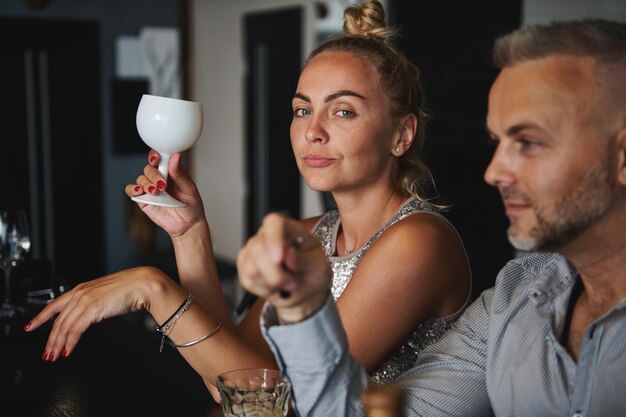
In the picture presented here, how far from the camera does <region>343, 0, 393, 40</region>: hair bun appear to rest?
193cm

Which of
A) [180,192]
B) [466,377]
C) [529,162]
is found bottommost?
[466,377]

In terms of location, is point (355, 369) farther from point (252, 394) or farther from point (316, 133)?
point (316, 133)

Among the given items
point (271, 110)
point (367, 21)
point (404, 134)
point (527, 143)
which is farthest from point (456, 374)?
point (271, 110)

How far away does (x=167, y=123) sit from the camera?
63.0 inches

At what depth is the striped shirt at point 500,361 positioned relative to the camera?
1146mm

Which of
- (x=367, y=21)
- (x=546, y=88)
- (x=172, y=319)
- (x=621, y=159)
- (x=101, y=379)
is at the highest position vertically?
(x=367, y=21)

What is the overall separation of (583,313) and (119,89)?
512cm

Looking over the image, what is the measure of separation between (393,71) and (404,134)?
0.17 m

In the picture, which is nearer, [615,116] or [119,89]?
[615,116]

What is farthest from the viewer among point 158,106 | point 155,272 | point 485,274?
point 485,274

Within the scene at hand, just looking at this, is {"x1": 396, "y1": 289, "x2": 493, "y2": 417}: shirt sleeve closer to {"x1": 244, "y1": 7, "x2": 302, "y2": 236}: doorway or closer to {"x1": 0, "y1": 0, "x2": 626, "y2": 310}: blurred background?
{"x1": 0, "y1": 0, "x2": 626, "y2": 310}: blurred background

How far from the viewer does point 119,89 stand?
589cm

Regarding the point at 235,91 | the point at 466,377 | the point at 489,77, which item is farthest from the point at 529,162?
the point at 235,91

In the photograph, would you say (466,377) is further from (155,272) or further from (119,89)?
(119,89)
